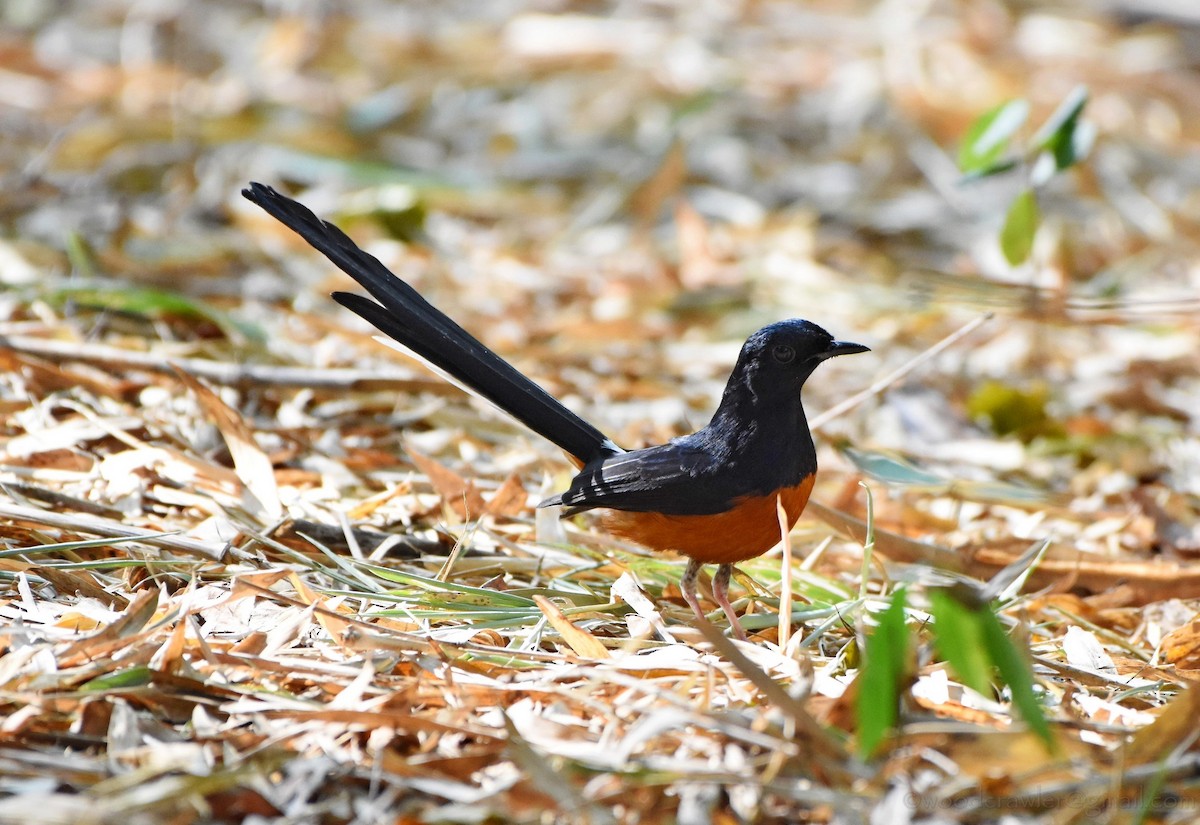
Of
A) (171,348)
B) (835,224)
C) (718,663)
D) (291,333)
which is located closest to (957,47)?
(835,224)

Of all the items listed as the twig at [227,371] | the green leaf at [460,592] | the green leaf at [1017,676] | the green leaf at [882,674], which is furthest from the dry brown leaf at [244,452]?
the green leaf at [1017,676]

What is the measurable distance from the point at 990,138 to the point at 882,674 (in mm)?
2658

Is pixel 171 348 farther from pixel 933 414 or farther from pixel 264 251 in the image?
pixel 933 414

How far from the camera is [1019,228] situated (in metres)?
4.31

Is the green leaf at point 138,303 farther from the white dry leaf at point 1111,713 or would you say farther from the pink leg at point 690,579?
the white dry leaf at point 1111,713

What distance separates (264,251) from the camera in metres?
5.80

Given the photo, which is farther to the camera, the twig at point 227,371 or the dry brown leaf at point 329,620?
the twig at point 227,371

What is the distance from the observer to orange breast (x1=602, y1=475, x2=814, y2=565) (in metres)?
3.04

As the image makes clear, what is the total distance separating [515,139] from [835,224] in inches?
79.3

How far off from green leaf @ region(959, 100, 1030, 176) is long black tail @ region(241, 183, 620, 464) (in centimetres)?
168

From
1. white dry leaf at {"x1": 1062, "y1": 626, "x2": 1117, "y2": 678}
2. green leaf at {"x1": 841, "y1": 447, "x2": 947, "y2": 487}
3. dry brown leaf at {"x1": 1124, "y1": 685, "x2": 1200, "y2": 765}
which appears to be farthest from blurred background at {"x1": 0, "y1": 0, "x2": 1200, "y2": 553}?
dry brown leaf at {"x1": 1124, "y1": 685, "x2": 1200, "y2": 765}

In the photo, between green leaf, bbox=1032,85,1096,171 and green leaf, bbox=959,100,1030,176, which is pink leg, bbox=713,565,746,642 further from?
green leaf, bbox=1032,85,1096,171

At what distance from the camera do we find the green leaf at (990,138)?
4.06 meters

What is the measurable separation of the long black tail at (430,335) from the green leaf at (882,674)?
1.51m
